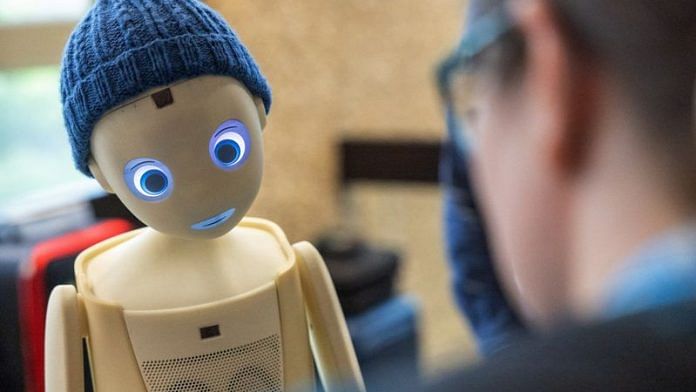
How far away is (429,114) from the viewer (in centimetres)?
220

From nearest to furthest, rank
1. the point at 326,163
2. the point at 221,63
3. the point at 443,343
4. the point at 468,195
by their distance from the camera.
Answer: the point at 221,63 < the point at 468,195 < the point at 443,343 < the point at 326,163

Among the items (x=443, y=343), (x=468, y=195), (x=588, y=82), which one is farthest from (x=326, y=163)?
(x=588, y=82)

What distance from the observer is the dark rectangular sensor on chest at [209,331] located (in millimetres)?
735

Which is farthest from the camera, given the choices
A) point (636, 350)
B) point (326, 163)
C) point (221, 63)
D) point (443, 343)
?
point (326, 163)

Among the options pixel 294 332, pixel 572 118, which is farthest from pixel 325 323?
pixel 572 118

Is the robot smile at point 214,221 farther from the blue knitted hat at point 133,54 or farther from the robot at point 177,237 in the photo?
the blue knitted hat at point 133,54

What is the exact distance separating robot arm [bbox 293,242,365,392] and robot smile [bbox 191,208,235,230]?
11 centimetres

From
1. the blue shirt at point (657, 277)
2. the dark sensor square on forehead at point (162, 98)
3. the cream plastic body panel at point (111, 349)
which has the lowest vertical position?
the cream plastic body panel at point (111, 349)

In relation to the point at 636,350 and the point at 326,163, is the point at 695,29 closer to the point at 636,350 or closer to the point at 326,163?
the point at 636,350

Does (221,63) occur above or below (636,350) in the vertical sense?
above

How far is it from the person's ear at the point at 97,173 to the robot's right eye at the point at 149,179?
1.8 inches

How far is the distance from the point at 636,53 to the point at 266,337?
1.54ft

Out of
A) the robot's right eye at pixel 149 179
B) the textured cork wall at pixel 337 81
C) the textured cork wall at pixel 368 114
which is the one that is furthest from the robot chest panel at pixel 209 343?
the textured cork wall at pixel 368 114

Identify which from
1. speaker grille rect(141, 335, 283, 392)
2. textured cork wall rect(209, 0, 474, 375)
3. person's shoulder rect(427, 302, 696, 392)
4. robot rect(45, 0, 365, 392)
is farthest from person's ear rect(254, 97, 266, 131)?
textured cork wall rect(209, 0, 474, 375)
